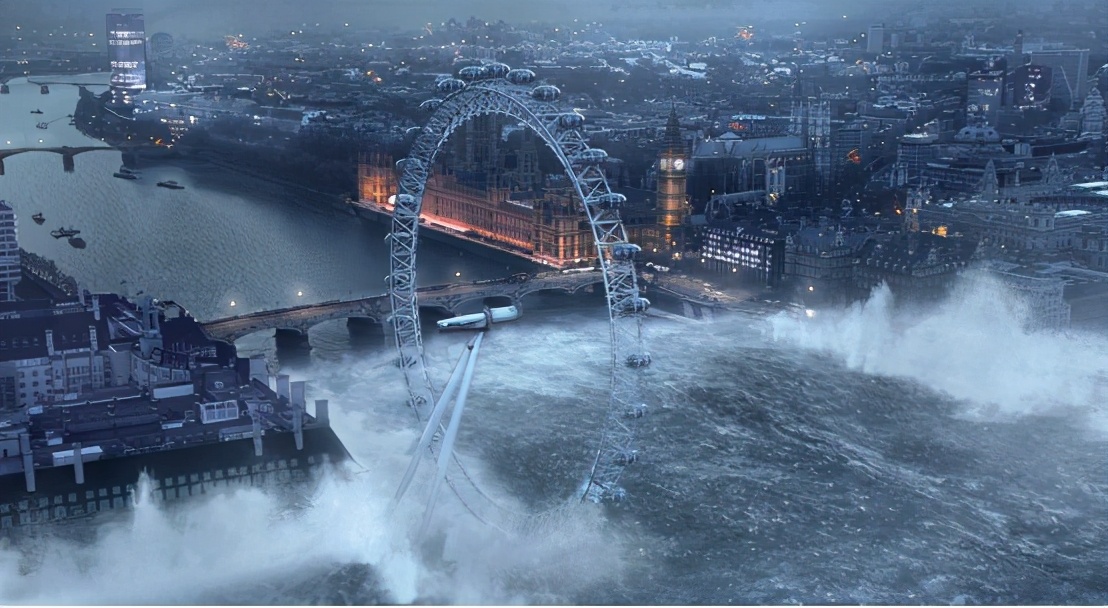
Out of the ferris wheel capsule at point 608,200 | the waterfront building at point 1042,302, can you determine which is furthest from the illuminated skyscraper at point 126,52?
the waterfront building at point 1042,302

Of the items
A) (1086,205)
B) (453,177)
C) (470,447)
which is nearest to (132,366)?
(470,447)

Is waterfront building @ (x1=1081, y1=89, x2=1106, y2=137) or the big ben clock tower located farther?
waterfront building @ (x1=1081, y1=89, x2=1106, y2=137)

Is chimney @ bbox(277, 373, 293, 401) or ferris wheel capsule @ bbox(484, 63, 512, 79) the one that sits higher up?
ferris wheel capsule @ bbox(484, 63, 512, 79)

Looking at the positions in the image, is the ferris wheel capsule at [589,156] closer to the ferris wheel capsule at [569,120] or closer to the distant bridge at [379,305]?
the ferris wheel capsule at [569,120]

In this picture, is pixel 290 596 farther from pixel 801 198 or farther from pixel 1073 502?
pixel 801 198

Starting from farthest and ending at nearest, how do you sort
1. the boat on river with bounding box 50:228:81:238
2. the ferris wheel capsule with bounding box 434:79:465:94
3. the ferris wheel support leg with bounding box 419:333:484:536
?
the boat on river with bounding box 50:228:81:238 < the ferris wheel capsule with bounding box 434:79:465:94 < the ferris wheel support leg with bounding box 419:333:484:536

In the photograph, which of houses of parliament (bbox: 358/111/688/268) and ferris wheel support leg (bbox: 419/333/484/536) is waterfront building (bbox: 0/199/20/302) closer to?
ferris wheel support leg (bbox: 419/333/484/536)

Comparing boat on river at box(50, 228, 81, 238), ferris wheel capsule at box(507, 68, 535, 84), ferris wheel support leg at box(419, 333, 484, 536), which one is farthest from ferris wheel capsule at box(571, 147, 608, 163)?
boat on river at box(50, 228, 81, 238)
